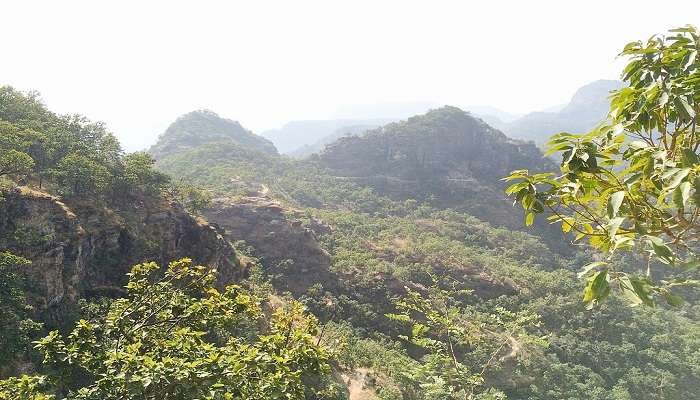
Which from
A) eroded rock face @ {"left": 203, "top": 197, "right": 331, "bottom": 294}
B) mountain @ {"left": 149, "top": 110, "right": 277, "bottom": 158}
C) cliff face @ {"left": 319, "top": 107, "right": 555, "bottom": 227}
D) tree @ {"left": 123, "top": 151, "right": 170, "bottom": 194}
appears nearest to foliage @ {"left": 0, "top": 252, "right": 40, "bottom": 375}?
tree @ {"left": 123, "top": 151, "right": 170, "bottom": 194}

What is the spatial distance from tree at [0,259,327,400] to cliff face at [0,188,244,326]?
1915 cm

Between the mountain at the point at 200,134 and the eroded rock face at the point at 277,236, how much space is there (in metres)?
84.0

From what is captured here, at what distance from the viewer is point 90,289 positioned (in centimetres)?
2431

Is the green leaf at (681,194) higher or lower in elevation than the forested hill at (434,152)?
higher

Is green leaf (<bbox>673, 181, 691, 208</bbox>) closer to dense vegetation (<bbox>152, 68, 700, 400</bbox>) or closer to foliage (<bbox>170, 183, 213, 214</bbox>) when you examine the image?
dense vegetation (<bbox>152, 68, 700, 400</bbox>)

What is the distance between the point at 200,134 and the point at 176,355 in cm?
15327

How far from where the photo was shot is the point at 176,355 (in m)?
5.66

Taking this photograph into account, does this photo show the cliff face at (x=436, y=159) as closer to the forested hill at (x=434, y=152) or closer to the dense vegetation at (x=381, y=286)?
the forested hill at (x=434, y=152)

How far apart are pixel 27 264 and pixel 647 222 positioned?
26251 mm

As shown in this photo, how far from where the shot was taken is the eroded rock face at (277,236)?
4623 centimetres

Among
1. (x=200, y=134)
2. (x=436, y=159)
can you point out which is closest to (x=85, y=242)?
(x=436, y=159)

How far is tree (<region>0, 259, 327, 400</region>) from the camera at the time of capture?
4.83 meters

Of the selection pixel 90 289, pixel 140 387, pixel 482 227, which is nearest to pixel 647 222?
pixel 140 387

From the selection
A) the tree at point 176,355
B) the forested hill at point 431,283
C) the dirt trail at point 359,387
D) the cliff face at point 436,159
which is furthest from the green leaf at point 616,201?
the cliff face at point 436,159
